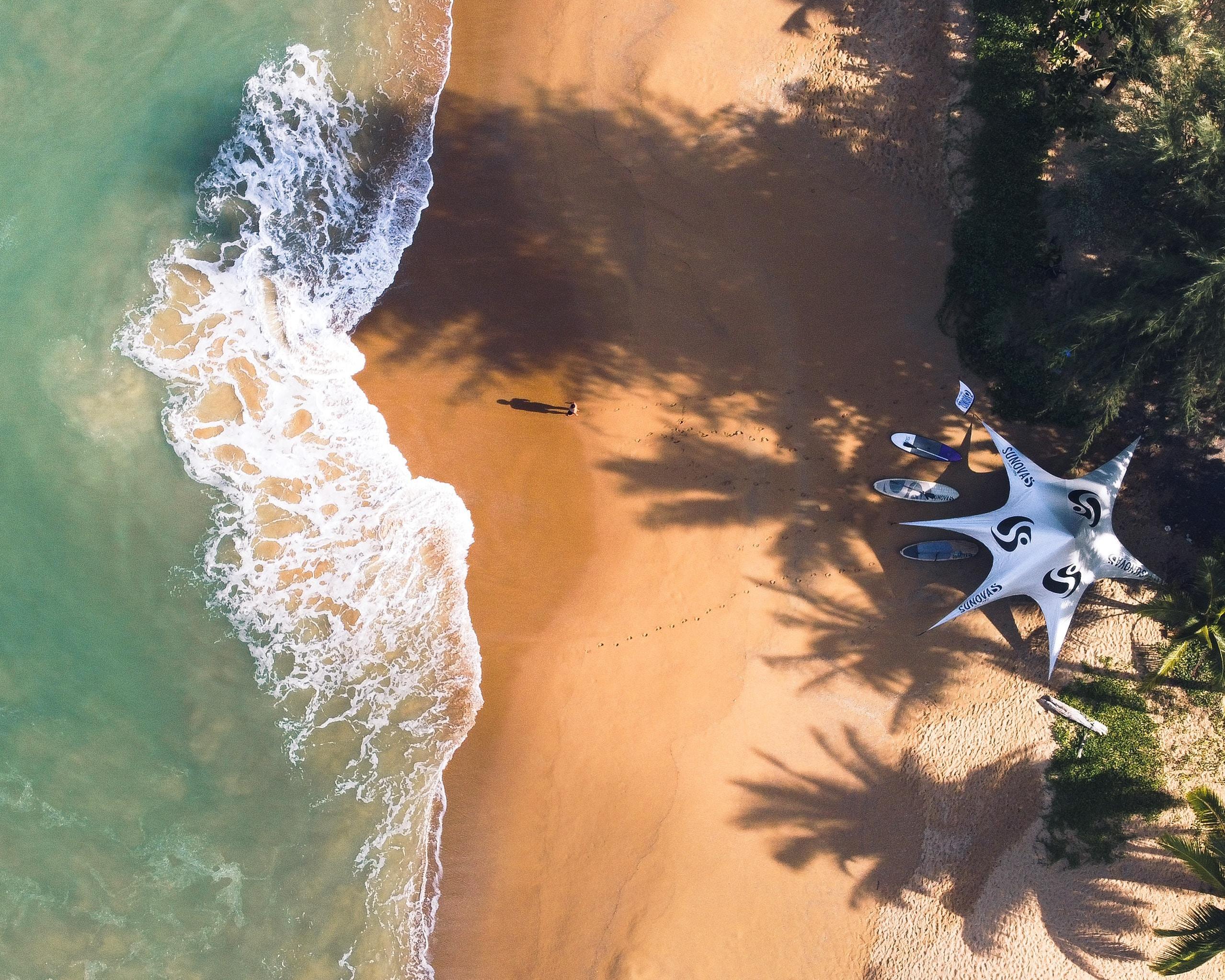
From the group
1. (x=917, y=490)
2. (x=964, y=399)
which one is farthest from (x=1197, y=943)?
(x=964, y=399)

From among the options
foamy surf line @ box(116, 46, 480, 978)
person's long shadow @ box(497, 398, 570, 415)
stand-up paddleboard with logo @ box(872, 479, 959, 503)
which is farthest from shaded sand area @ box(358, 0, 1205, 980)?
foamy surf line @ box(116, 46, 480, 978)

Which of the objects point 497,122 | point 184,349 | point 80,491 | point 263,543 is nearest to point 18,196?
point 184,349

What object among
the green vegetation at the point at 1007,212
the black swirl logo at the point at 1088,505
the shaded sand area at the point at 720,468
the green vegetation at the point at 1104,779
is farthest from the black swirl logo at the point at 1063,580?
the green vegetation at the point at 1007,212

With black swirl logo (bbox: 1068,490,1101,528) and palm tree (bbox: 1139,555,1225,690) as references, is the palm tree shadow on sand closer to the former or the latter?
palm tree (bbox: 1139,555,1225,690)

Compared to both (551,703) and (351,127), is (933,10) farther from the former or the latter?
(551,703)

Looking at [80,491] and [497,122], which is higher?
[497,122]

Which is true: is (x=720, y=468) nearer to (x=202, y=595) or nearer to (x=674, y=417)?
(x=674, y=417)
